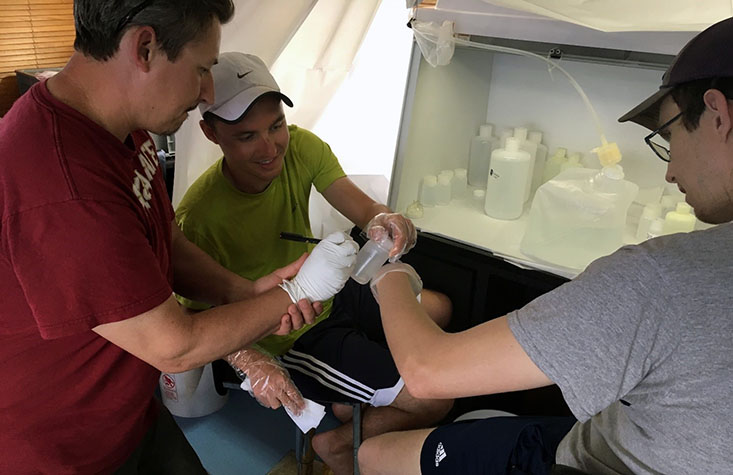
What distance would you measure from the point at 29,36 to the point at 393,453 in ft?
8.13

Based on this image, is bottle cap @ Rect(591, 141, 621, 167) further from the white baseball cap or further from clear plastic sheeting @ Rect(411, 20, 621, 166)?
the white baseball cap

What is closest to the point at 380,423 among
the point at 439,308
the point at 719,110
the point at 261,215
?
the point at 439,308

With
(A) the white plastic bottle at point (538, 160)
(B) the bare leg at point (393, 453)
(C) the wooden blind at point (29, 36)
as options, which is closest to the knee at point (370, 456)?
(B) the bare leg at point (393, 453)

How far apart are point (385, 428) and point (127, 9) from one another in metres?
1.12

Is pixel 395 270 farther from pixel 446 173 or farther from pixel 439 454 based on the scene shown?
pixel 446 173

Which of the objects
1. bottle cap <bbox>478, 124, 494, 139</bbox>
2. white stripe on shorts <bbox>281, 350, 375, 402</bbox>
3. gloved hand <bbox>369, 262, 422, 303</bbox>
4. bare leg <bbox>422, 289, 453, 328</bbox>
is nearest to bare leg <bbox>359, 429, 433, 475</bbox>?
white stripe on shorts <bbox>281, 350, 375, 402</bbox>

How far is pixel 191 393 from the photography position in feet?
5.83

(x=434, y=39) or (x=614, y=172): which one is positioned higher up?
(x=434, y=39)

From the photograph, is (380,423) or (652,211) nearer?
(380,423)

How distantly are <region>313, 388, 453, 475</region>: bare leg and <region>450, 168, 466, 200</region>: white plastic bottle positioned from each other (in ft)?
2.29

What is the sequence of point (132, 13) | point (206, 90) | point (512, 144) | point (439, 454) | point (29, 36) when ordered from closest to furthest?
point (132, 13) → point (206, 90) → point (439, 454) → point (512, 144) → point (29, 36)

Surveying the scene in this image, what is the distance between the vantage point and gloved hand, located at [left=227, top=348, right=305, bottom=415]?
1.19 meters

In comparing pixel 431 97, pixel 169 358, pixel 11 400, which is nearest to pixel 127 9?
pixel 169 358

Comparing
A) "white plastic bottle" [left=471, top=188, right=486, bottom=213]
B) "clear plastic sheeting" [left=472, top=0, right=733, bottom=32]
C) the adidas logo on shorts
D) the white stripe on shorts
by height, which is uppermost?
"clear plastic sheeting" [left=472, top=0, right=733, bottom=32]
